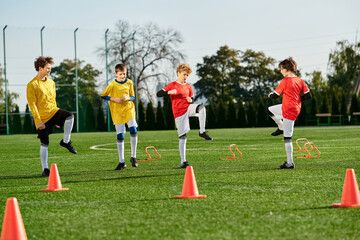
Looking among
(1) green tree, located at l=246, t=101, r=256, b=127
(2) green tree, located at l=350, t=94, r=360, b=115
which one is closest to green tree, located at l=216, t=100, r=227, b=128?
(1) green tree, located at l=246, t=101, r=256, b=127

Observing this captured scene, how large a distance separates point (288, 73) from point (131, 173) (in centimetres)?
358

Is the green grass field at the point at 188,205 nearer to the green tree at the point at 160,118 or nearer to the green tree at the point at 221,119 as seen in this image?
the green tree at the point at 160,118

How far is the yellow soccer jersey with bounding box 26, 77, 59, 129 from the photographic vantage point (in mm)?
10414

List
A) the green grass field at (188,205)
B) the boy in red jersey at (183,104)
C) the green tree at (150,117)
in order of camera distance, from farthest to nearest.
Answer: the green tree at (150,117), the boy in red jersey at (183,104), the green grass field at (188,205)

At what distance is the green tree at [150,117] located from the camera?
55.9 m

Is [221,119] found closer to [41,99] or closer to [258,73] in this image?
[258,73]

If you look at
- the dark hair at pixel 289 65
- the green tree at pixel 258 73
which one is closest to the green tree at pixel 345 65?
the green tree at pixel 258 73

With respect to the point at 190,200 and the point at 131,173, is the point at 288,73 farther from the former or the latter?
the point at 190,200

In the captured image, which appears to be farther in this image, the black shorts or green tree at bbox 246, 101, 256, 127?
green tree at bbox 246, 101, 256, 127

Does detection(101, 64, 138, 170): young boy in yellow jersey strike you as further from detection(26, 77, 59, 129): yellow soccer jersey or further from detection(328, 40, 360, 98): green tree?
detection(328, 40, 360, 98): green tree

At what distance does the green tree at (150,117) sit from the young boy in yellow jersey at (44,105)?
147 feet

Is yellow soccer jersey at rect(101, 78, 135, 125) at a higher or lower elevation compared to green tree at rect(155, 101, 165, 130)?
higher

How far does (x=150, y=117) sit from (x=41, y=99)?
45548mm

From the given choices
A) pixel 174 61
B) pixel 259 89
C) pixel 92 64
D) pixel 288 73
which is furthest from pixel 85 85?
pixel 288 73
